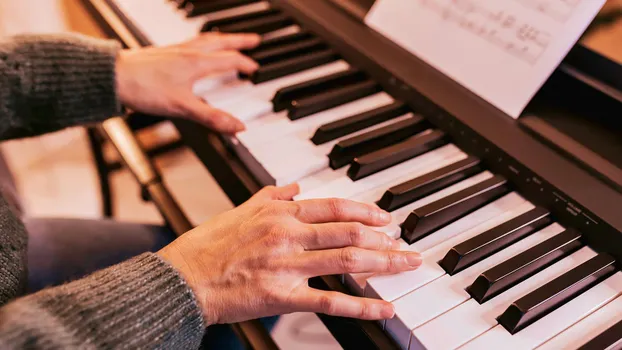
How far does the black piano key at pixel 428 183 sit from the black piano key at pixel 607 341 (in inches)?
10.1

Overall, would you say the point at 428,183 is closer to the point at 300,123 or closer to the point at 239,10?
the point at 300,123

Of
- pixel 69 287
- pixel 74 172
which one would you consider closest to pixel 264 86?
pixel 69 287

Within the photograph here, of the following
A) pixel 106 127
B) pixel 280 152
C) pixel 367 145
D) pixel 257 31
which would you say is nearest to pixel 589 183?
pixel 367 145

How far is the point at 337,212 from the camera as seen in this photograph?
2.09ft

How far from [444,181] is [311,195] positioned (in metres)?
0.18

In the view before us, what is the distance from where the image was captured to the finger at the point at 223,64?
91 centimetres

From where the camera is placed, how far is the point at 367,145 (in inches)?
30.8

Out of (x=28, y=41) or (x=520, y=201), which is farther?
(x=28, y=41)

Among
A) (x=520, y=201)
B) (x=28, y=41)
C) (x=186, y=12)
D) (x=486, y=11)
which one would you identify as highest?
(x=486, y=11)

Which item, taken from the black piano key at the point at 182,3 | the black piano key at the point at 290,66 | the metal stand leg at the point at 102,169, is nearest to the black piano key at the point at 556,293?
the black piano key at the point at 290,66

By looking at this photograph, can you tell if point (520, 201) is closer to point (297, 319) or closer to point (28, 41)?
point (28, 41)

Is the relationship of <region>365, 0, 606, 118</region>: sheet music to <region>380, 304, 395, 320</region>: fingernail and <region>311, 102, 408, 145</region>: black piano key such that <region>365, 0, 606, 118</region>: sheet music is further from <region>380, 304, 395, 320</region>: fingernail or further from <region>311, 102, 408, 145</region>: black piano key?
<region>380, 304, 395, 320</region>: fingernail

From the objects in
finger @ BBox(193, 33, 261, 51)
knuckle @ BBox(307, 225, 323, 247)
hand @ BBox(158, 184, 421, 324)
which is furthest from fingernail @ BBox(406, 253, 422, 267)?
finger @ BBox(193, 33, 261, 51)

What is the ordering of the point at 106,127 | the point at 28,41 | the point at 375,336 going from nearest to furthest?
the point at 375,336 → the point at 28,41 → the point at 106,127
